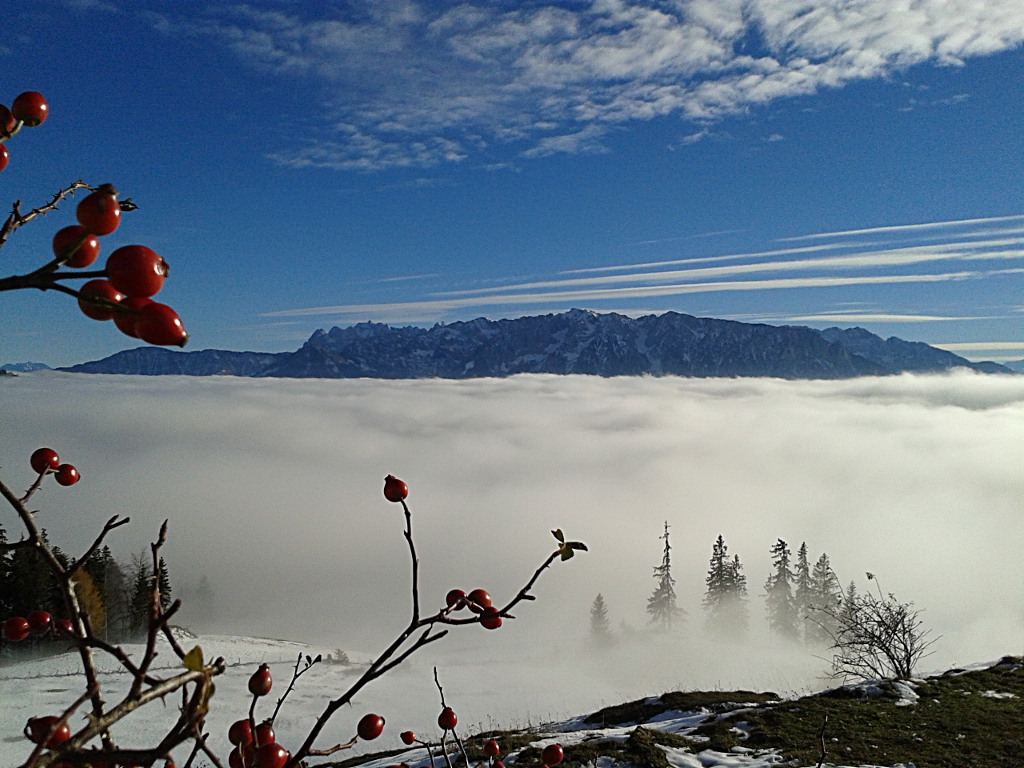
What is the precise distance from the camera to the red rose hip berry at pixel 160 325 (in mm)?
1010

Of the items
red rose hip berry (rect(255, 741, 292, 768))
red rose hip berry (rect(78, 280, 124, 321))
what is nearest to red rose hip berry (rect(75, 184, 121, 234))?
→ red rose hip berry (rect(78, 280, 124, 321))

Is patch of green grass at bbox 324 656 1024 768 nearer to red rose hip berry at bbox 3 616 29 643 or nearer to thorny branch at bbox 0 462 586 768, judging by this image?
red rose hip berry at bbox 3 616 29 643

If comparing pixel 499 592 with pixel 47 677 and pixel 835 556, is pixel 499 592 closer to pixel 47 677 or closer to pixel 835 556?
pixel 835 556

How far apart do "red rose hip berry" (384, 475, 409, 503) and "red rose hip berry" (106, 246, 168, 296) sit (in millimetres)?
1413

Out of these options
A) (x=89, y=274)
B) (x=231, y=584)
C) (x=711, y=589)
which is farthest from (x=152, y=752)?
(x=231, y=584)

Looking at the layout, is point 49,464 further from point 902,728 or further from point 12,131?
point 902,728

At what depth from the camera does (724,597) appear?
243ft

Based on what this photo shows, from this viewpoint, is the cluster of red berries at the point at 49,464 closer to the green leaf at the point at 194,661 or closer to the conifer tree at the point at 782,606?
the green leaf at the point at 194,661

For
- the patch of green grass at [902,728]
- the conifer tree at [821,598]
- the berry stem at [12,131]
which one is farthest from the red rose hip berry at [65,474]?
the conifer tree at [821,598]

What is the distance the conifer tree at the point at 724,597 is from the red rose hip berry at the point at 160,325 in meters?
75.8

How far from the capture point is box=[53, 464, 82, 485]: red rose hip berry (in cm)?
238

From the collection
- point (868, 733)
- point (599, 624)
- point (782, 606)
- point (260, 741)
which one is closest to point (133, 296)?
point (260, 741)

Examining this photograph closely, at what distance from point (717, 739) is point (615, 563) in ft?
519

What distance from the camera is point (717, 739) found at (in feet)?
43.5
